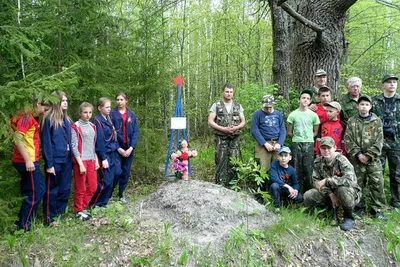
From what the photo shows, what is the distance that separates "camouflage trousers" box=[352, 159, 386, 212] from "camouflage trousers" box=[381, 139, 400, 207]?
1.30 feet

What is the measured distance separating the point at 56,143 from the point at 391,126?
5.42m

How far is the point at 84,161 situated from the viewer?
472cm

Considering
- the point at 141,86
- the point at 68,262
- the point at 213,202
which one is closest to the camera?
the point at 68,262

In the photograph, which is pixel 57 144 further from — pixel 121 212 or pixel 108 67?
pixel 108 67

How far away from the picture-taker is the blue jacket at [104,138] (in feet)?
16.3

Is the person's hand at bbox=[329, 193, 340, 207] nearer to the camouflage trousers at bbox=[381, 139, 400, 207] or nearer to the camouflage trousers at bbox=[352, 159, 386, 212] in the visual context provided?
the camouflage trousers at bbox=[352, 159, 386, 212]

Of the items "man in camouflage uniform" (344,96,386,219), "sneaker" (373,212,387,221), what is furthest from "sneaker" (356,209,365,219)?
"sneaker" (373,212,387,221)

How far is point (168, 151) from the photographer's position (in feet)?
24.7

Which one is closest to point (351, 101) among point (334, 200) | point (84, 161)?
point (334, 200)

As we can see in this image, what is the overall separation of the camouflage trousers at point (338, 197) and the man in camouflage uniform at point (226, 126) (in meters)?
1.62

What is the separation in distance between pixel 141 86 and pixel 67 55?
6.01 ft

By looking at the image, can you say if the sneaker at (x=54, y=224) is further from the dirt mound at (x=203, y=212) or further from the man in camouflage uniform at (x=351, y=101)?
the man in camouflage uniform at (x=351, y=101)

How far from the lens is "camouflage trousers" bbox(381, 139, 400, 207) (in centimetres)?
Answer: 523

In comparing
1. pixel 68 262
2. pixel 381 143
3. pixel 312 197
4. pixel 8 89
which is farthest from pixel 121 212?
pixel 381 143
